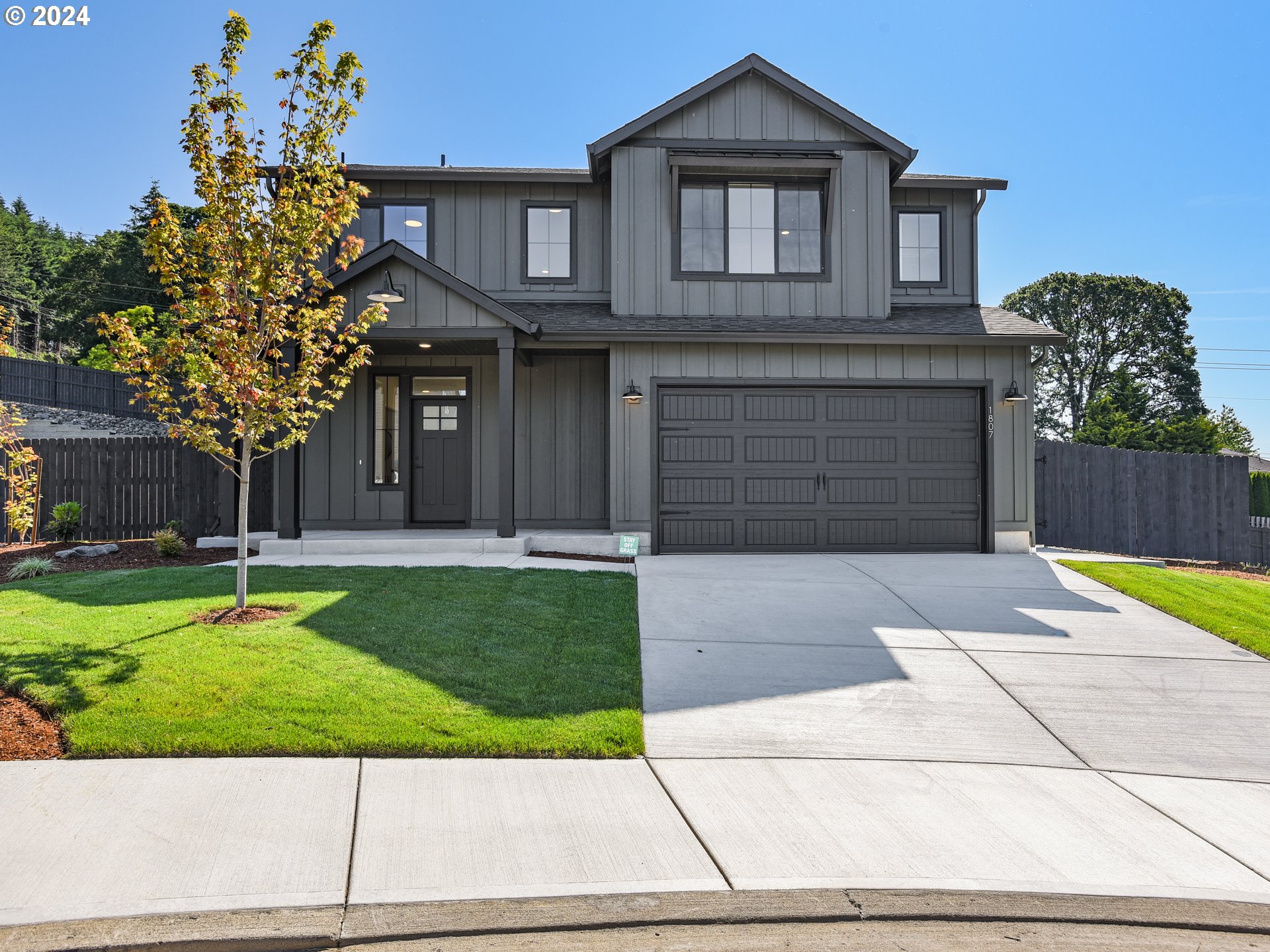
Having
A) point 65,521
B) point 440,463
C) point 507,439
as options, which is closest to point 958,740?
point 507,439

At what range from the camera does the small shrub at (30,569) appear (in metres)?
8.44

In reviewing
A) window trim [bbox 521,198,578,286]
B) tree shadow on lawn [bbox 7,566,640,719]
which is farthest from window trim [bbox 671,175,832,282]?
tree shadow on lawn [bbox 7,566,640,719]

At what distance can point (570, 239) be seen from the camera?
12.2 m

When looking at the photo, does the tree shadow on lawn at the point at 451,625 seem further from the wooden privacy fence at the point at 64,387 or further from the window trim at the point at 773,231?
the wooden privacy fence at the point at 64,387

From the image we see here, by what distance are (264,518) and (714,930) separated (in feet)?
35.9

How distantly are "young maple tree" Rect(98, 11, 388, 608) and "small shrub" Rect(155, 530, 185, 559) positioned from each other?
4.38 metres

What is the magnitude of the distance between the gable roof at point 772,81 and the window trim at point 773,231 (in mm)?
963

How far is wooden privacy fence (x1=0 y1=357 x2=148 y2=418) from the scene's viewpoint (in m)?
26.1

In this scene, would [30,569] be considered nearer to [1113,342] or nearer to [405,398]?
[405,398]

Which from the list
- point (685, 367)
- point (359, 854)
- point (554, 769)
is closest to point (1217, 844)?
point (554, 769)

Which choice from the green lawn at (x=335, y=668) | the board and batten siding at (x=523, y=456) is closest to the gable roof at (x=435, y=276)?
the board and batten siding at (x=523, y=456)

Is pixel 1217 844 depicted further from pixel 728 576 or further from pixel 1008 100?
pixel 1008 100

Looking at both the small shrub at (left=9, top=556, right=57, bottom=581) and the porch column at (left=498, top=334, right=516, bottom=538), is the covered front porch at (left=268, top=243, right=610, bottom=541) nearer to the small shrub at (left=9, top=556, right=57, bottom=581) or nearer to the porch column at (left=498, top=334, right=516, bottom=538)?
the porch column at (left=498, top=334, right=516, bottom=538)

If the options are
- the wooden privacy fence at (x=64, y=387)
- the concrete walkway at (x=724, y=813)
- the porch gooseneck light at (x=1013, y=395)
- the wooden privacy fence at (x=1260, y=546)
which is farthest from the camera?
the wooden privacy fence at (x=64, y=387)
